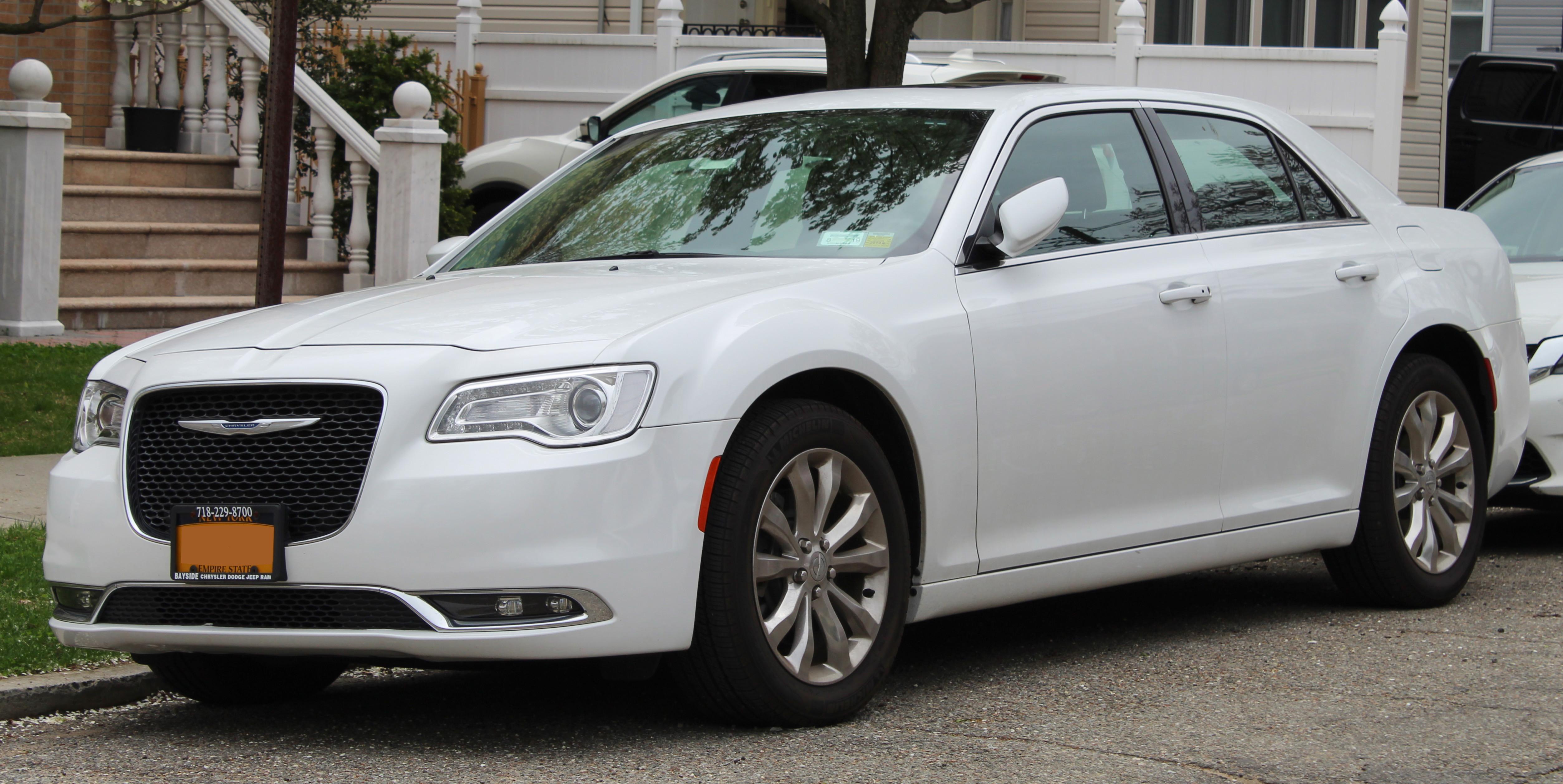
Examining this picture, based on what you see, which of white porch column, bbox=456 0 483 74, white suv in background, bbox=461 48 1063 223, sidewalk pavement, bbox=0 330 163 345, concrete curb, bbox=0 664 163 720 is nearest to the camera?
concrete curb, bbox=0 664 163 720

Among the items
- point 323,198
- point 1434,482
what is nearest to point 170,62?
point 323,198

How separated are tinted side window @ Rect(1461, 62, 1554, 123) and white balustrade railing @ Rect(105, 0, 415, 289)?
10.2m

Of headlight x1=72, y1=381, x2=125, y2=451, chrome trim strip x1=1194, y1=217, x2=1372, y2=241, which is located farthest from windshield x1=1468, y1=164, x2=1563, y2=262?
headlight x1=72, y1=381, x2=125, y2=451

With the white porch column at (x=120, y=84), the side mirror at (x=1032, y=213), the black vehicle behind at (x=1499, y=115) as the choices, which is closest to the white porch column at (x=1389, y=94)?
the black vehicle behind at (x=1499, y=115)

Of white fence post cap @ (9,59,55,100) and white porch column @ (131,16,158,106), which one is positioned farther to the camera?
white porch column @ (131,16,158,106)

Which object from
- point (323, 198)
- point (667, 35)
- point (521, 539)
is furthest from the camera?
point (667, 35)

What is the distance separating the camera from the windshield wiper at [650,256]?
553cm

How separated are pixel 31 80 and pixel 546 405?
8.36 metres

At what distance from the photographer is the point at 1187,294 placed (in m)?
5.83

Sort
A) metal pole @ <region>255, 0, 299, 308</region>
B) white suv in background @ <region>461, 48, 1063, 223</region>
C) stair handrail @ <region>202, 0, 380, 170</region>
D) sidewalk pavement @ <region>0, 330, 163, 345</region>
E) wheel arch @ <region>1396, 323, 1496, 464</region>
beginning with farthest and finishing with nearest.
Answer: white suv in background @ <region>461, 48, 1063, 223</region>, stair handrail @ <region>202, 0, 380, 170</region>, sidewalk pavement @ <region>0, 330, 163, 345</region>, metal pole @ <region>255, 0, 299, 308</region>, wheel arch @ <region>1396, 323, 1496, 464</region>

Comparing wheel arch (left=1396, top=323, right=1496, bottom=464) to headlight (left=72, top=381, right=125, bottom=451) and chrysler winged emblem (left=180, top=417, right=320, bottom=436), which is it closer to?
chrysler winged emblem (left=180, top=417, right=320, bottom=436)

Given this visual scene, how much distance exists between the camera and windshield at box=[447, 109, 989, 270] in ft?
18.0

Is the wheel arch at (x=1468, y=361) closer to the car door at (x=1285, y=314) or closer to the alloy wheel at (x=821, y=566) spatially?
the car door at (x=1285, y=314)

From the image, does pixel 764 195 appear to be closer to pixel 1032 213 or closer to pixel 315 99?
pixel 1032 213
